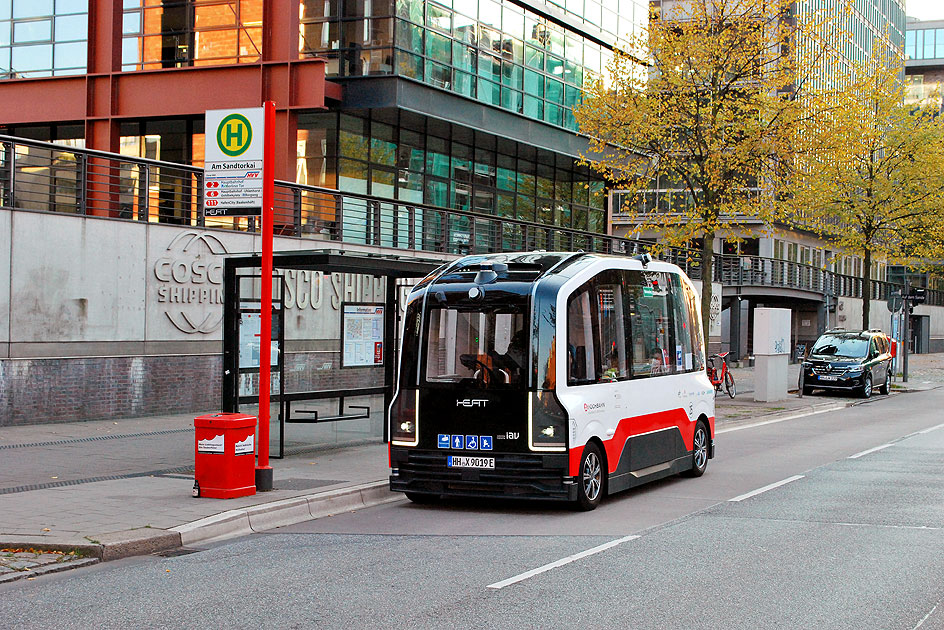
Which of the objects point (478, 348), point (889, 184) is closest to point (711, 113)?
point (889, 184)

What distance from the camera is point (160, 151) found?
92.0ft

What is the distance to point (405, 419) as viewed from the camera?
11445 mm

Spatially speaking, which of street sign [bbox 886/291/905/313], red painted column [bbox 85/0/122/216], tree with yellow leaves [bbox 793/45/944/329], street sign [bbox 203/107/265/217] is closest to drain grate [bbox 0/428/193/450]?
street sign [bbox 203/107/265/217]

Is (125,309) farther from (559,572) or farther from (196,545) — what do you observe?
(559,572)

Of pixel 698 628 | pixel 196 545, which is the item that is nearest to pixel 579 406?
pixel 196 545

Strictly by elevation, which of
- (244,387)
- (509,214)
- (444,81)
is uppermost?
(444,81)

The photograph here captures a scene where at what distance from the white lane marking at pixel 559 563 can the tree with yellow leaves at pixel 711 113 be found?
1600 centimetres

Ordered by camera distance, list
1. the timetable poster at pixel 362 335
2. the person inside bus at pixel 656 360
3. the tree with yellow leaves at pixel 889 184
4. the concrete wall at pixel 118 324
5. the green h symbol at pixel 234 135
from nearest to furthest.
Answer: the green h symbol at pixel 234 135, the person inside bus at pixel 656 360, the timetable poster at pixel 362 335, the concrete wall at pixel 118 324, the tree with yellow leaves at pixel 889 184

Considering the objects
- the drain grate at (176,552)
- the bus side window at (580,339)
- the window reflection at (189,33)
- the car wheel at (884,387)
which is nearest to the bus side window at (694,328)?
the bus side window at (580,339)

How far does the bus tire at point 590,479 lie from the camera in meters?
11.0

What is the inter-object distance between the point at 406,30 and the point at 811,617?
74.5 feet

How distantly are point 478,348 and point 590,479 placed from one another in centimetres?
178

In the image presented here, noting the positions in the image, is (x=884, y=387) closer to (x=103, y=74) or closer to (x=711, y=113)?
(x=711, y=113)

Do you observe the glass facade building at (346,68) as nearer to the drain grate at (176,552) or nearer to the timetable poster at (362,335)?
the timetable poster at (362,335)
